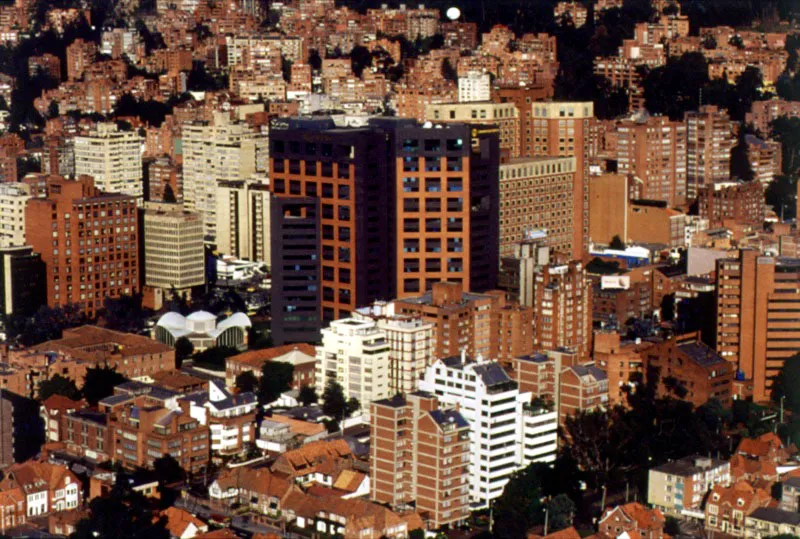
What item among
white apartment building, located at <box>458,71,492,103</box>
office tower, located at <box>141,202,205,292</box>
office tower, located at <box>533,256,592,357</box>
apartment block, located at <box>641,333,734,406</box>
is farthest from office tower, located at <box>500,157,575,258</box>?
white apartment building, located at <box>458,71,492,103</box>

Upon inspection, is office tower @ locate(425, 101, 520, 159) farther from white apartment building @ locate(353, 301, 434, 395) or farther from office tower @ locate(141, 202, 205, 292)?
white apartment building @ locate(353, 301, 434, 395)

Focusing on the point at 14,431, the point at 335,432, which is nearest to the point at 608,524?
the point at 335,432

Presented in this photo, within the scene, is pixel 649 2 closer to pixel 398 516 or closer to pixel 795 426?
pixel 795 426

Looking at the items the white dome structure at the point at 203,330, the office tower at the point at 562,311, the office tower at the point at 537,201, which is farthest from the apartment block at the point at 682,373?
the office tower at the point at 537,201

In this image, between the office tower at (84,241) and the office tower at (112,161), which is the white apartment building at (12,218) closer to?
the office tower at (84,241)

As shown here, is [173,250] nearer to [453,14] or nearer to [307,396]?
[307,396]

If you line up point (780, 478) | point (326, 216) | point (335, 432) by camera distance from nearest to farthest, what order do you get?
1. point (780, 478)
2. point (335, 432)
3. point (326, 216)
